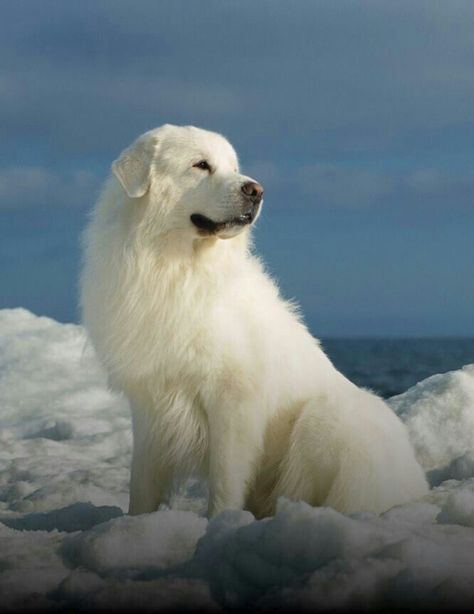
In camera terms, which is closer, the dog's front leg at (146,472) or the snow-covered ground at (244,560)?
the snow-covered ground at (244,560)

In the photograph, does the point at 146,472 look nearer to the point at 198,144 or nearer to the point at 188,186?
the point at 188,186

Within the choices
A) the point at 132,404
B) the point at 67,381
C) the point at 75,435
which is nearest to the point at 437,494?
the point at 132,404

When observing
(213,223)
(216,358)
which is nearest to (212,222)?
(213,223)

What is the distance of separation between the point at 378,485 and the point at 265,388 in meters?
0.87

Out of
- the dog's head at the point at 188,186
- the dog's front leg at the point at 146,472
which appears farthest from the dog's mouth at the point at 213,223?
the dog's front leg at the point at 146,472

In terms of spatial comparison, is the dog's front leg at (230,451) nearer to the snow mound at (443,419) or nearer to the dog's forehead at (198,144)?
the dog's forehead at (198,144)

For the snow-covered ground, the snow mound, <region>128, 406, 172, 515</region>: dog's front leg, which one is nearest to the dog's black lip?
<region>128, 406, 172, 515</region>: dog's front leg

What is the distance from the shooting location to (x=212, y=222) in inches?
213

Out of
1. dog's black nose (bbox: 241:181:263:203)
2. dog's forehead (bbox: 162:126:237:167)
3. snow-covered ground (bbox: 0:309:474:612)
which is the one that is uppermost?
dog's forehead (bbox: 162:126:237:167)

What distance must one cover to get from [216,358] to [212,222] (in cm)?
81

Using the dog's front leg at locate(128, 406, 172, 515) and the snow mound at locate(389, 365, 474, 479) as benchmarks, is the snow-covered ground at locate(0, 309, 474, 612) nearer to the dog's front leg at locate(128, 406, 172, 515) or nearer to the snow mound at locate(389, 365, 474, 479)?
the dog's front leg at locate(128, 406, 172, 515)

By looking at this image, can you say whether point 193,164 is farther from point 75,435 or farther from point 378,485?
point 75,435

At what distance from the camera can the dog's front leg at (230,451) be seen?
525 cm

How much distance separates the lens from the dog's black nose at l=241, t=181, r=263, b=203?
17.7 ft
